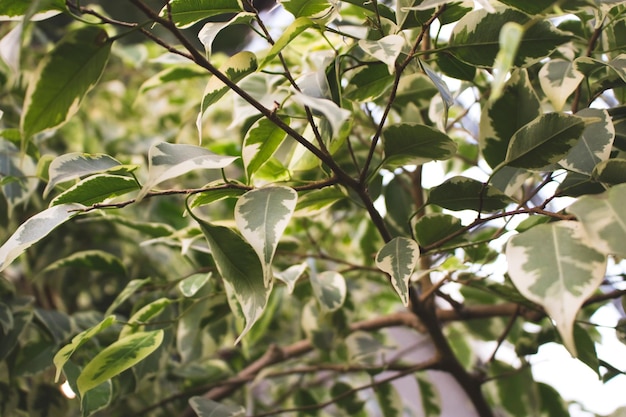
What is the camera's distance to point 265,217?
379mm

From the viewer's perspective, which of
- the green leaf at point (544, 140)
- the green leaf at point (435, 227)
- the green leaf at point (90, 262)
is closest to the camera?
the green leaf at point (544, 140)

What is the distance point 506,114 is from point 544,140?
0.07 meters

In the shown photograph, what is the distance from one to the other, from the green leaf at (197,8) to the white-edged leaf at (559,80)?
239mm

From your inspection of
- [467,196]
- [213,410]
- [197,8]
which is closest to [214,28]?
[197,8]

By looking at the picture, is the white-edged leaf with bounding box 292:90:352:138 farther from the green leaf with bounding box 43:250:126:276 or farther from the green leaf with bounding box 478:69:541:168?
the green leaf with bounding box 43:250:126:276

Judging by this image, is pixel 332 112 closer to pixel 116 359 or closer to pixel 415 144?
pixel 415 144

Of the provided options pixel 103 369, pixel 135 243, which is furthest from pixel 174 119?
pixel 103 369

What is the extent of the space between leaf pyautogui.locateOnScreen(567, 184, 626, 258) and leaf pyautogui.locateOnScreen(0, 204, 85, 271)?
0.32m

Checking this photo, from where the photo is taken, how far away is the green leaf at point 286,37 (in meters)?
0.36

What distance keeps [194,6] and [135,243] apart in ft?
2.12

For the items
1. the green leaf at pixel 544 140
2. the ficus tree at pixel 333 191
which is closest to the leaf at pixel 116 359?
the ficus tree at pixel 333 191

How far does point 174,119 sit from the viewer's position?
138cm

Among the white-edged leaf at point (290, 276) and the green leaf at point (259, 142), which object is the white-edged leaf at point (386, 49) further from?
the white-edged leaf at point (290, 276)

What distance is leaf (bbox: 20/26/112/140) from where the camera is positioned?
364mm
